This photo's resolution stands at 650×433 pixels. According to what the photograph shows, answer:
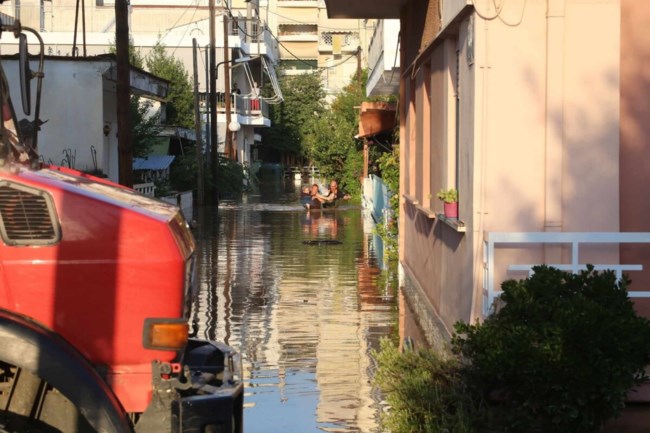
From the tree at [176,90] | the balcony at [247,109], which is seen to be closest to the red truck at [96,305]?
the tree at [176,90]

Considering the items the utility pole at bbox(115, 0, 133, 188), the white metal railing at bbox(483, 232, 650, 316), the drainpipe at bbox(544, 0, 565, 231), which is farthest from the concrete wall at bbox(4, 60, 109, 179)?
the white metal railing at bbox(483, 232, 650, 316)

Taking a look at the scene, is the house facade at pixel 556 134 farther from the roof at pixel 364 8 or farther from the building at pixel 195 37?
the building at pixel 195 37

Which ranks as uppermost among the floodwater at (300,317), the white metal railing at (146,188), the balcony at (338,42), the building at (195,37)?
the balcony at (338,42)

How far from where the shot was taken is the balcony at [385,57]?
21.8 m

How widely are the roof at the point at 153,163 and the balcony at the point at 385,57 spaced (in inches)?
472

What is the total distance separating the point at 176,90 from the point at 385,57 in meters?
32.6

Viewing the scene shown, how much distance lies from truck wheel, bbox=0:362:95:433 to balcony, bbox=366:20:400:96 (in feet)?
53.9

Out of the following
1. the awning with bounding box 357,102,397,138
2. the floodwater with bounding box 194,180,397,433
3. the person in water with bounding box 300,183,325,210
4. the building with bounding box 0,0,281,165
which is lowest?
the floodwater with bounding box 194,180,397,433

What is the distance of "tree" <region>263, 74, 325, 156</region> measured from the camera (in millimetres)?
83938

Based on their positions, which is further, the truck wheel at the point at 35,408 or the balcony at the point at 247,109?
the balcony at the point at 247,109

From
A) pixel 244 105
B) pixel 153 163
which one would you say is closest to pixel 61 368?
Answer: pixel 153 163

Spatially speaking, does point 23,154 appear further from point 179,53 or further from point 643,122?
point 179,53

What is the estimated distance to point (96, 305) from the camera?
5445mm

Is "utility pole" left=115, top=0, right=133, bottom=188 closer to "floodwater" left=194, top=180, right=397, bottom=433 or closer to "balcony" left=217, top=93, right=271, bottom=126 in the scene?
"floodwater" left=194, top=180, right=397, bottom=433
